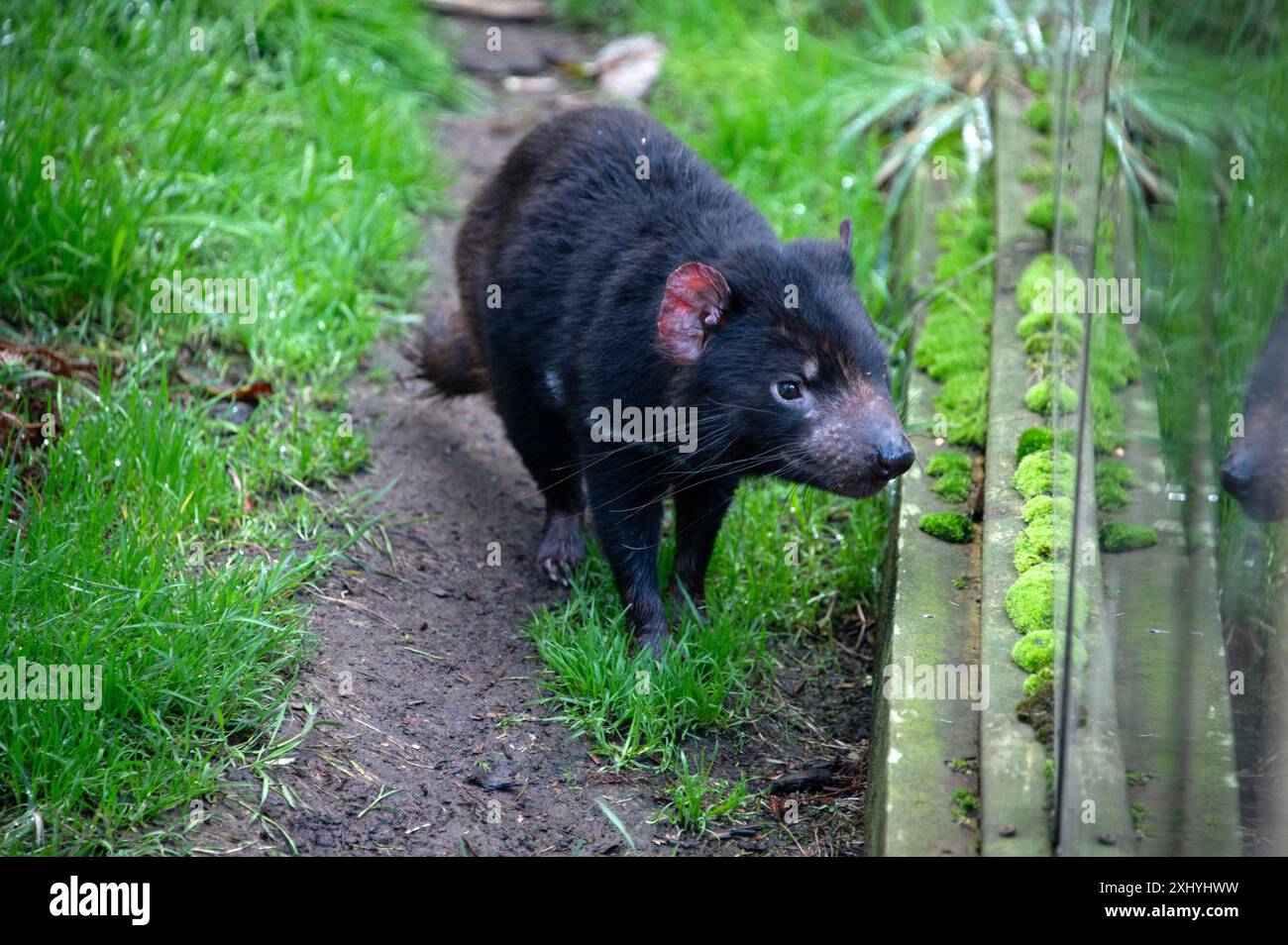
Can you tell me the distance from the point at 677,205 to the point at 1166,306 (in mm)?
1509

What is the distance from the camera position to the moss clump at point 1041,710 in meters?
2.64

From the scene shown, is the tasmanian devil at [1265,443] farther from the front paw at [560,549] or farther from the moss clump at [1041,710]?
→ the front paw at [560,549]

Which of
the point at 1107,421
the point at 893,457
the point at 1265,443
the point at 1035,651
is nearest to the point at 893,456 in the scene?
the point at 893,457

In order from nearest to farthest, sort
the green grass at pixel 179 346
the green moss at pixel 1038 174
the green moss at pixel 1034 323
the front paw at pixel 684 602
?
1. the green grass at pixel 179 346
2. the front paw at pixel 684 602
3. the green moss at pixel 1034 323
4. the green moss at pixel 1038 174

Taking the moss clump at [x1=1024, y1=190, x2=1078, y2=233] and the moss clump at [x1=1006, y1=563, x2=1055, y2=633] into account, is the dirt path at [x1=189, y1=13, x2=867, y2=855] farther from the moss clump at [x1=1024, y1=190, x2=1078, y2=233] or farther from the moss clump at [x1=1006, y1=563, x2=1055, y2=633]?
the moss clump at [x1=1024, y1=190, x2=1078, y2=233]

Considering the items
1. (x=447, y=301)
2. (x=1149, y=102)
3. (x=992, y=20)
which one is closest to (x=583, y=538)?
(x=447, y=301)

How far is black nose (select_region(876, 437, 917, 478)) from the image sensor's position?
3109 millimetres

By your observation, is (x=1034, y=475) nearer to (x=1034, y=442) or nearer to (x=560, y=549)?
(x=1034, y=442)

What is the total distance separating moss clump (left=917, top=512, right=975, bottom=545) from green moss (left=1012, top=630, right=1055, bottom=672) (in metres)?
0.60

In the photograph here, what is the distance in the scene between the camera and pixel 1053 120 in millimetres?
5355

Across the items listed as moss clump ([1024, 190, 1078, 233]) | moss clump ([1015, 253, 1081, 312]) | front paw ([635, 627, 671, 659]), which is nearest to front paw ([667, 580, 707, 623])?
front paw ([635, 627, 671, 659])

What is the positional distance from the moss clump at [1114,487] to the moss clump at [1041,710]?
0.45 metres

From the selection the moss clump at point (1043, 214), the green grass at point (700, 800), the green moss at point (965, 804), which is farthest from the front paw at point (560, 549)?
the moss clump at point (1043, 214)

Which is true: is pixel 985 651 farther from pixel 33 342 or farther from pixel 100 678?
pixel 33 342
